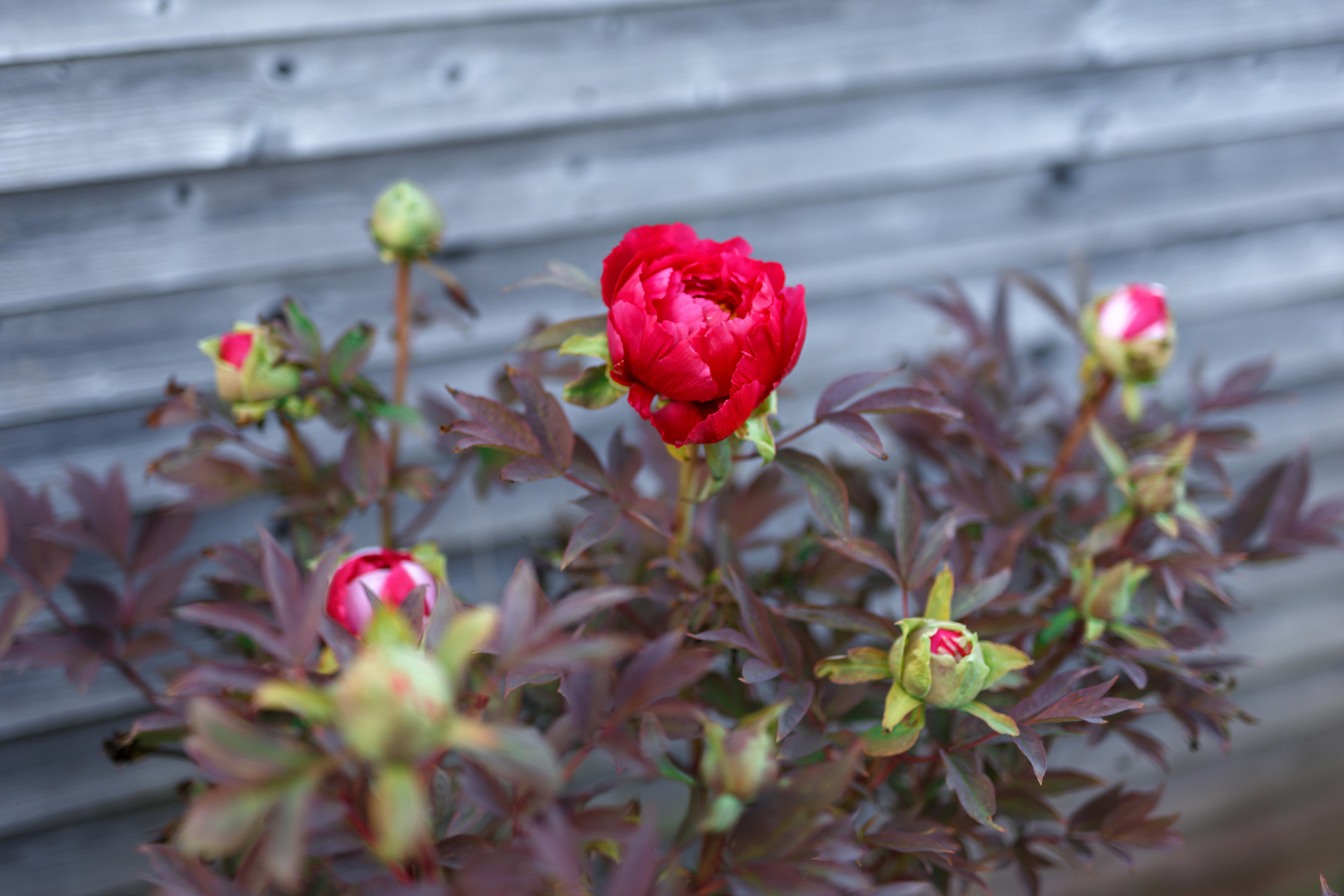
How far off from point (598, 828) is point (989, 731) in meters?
0.34

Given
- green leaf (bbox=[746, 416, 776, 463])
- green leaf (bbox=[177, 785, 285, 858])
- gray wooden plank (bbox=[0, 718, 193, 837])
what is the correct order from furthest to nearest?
gray wooden plank (bbox=[0, 718, 193, 837]), green leaf (bbox=[746, 416, 776, 463]), green leaf (bbox=[177, 785, 285, 858])

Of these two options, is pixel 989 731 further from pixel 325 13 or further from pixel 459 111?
pixel 325 13

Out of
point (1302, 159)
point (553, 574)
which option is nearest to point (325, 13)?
point (553, 574)

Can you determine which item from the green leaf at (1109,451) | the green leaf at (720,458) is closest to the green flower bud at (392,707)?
the green leaf at (720,458)

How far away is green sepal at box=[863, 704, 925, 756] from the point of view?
2.05 feet

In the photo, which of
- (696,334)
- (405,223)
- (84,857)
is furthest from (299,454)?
(84,857)

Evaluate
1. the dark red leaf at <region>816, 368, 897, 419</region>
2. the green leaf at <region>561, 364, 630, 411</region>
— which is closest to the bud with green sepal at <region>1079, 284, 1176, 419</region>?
the dark red leaf at <region>816, 368, 897, 419</region>

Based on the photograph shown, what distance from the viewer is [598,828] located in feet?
1.62

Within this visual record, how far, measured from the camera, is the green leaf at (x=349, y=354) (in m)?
0.76

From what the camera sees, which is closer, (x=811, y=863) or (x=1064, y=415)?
(x=811, y=863)

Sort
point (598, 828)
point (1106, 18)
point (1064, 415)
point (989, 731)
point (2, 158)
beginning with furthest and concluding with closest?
1. point (1106, 18)
2. point (1064, 415)
3. point (2, 158)
4. point (989, 731)
5. point (598, 828)

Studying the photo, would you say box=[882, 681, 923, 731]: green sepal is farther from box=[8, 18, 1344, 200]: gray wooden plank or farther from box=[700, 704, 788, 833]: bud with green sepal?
box=[8, 18, 1344, 200]: gray wooden plank

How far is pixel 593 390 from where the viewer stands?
2.15 feet

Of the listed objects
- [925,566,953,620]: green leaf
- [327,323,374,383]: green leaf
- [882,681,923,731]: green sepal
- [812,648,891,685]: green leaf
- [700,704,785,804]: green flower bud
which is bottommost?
[882,681,923,731]: green sepal
